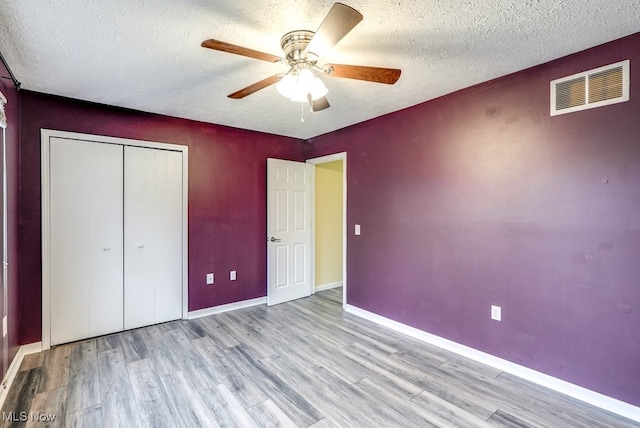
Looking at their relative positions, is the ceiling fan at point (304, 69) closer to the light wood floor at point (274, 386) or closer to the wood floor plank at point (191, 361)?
the light wood floor at point (274, 386)

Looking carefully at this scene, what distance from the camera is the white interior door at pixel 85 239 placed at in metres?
2.81

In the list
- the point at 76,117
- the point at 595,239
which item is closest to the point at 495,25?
the point at 595,239

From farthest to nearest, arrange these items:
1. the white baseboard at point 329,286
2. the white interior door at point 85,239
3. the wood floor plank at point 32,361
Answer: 1. the white baseboard at point 329,286
2. the white interior door at point 85,239
3. the wood floor plank at point 32,361

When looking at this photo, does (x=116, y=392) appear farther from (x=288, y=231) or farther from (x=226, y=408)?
(x=288, y=231)

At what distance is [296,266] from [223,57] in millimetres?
2912

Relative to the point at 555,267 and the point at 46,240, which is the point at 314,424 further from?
the point at 46,240

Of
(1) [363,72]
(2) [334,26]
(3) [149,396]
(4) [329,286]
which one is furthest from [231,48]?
(4) [329,286]

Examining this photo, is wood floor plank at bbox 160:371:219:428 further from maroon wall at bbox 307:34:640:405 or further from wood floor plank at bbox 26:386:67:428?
maroon wall at bbox 307:34:640:405

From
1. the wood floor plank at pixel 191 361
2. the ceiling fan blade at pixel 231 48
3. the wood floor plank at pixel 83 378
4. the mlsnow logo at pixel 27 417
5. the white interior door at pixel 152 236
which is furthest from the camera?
the white interior door at pixel 152 236

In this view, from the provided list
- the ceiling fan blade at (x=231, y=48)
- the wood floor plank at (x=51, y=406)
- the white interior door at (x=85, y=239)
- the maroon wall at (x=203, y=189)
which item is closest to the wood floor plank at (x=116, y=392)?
the wood floor plank at (x=51, y=406)

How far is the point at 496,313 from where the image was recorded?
2473 mm

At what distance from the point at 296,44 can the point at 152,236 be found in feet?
8.55

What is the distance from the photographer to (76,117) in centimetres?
289

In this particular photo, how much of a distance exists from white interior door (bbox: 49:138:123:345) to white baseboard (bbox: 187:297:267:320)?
2.45ft
